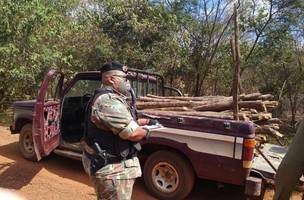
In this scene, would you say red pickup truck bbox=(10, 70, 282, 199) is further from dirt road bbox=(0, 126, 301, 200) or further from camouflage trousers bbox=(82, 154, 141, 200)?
camouflage trousers bbox=(82, 154, 141, 200)

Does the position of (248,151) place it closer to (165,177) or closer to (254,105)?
(254,105)

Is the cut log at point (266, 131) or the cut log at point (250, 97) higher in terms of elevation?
the cut log at point (250, 97)

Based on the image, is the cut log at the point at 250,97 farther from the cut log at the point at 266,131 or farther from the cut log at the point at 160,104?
the cut log at the point at 160,104

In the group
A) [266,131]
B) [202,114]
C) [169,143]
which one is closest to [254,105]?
[266,131]

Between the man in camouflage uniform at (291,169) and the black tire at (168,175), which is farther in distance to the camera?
the black tire at (168,175)

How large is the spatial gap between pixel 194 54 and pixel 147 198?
34.1ft

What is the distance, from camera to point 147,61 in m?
14.2

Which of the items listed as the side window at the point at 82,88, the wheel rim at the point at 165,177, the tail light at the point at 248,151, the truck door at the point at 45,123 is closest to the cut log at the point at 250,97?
the tail light at the point at 248,151

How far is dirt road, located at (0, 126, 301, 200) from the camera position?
20.3 feet

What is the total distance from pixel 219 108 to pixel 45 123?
2.78 metres

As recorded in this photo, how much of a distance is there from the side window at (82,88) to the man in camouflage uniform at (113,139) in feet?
12.3

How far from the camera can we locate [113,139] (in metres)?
3.46

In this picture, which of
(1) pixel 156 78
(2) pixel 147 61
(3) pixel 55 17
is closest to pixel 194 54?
(2) pixel 147 61

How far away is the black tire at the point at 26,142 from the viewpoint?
301 inches
